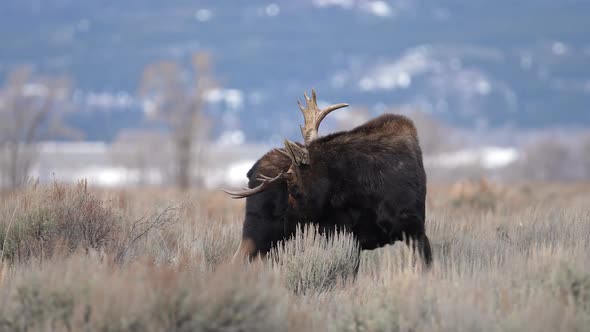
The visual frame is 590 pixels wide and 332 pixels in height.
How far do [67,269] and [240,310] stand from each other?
3.90 ft

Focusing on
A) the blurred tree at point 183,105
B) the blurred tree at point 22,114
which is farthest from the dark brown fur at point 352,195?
the blurred tree at point 22,114

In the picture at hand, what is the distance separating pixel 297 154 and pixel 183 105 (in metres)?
44.3

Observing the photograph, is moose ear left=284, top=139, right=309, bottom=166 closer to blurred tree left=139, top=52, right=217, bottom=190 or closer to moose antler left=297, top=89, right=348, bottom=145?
moose antler left=297, top=89, right=348, bottom=145

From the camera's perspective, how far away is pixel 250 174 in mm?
7676

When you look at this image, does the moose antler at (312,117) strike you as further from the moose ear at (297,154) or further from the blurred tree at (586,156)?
the blurred tree at (586,156)

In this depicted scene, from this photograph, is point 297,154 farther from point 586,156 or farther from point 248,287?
point 586,156

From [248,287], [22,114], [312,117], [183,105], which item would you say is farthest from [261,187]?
[22,114]

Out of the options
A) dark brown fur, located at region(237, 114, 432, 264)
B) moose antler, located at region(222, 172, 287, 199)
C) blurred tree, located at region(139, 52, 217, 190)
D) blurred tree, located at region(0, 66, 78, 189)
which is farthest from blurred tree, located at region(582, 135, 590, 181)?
moose antler, located at region(222, 172, 287, 199)

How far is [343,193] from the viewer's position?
7.35 m

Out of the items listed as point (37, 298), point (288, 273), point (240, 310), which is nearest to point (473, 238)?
point (288, 273)

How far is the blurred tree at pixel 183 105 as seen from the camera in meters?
48.8

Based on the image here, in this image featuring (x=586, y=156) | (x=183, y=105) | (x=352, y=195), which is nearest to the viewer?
(x=352, y=195)

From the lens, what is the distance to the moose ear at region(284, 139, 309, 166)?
7.29 m

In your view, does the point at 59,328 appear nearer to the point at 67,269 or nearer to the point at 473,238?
the point at 67,269
